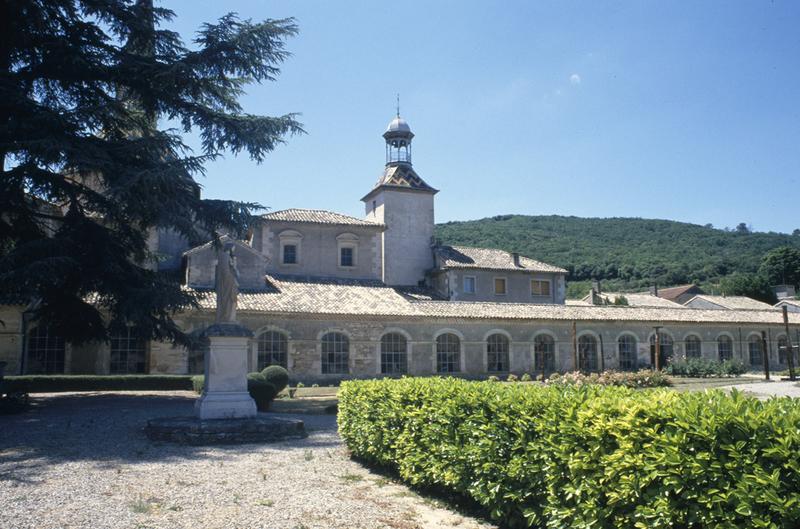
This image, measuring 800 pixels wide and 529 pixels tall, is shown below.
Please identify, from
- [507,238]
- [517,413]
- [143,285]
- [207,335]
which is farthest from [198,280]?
[507,238]

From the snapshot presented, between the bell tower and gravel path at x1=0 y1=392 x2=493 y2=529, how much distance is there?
24.8 meters

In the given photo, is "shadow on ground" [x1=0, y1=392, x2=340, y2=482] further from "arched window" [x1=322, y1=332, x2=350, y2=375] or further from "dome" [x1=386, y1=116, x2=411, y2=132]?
"dome" [x1=386, y1=116, x2=411, y2=132]

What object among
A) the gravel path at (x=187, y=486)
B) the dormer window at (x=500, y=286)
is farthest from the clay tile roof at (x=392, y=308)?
the gravel path at (x=187, y=486)

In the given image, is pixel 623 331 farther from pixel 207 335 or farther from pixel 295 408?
pixel 207 335

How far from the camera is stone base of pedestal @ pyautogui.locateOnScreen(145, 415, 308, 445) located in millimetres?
10430

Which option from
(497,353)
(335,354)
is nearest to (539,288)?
(497,353)

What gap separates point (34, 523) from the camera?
5.70 meters

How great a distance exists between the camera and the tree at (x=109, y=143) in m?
13.9

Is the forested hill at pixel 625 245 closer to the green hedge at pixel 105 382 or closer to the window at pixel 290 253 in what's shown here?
the window at pixel 290 253

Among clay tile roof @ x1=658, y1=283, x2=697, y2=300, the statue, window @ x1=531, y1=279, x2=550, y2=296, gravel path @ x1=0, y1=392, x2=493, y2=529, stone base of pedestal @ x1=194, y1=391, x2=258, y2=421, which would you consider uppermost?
clay tile roof @ x1=658, y1=283, x2=697, y2=300

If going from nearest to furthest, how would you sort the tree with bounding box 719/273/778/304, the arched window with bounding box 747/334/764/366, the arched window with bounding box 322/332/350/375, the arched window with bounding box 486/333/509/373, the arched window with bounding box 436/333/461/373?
the arched window with bounding box 322/332/350/375
the arched window with bounding box 436/333/461/373
the arched window with bounding box 486/333/509/373
the arched window with bounding box 747/334/764/366
the tree with bounding box 719/273/778/304

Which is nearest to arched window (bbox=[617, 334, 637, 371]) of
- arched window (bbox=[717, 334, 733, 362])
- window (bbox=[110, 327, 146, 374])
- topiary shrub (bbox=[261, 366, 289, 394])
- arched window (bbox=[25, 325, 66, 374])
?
arched window (bbox=[717, 334, 733, 362])

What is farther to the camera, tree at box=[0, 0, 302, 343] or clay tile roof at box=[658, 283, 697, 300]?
clay tile roof at box=[658, 283, 697, 300]

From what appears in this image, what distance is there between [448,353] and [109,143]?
16263mm
